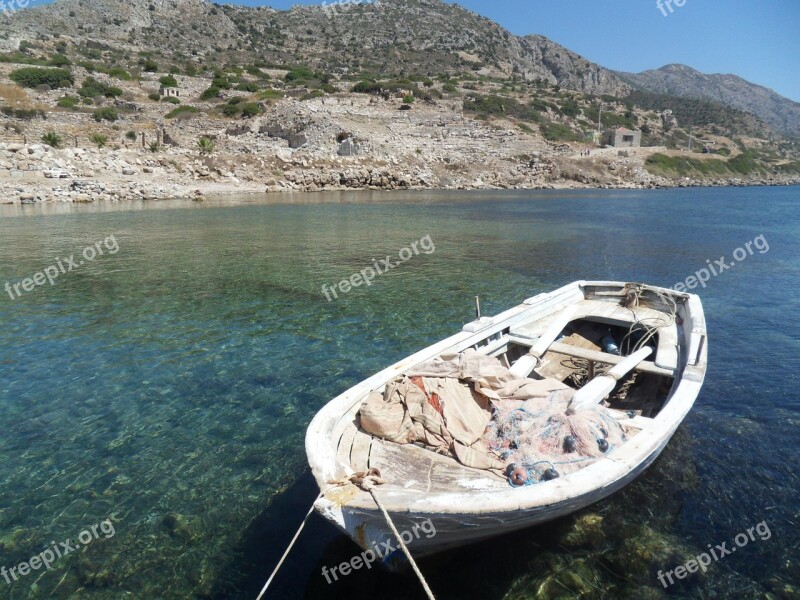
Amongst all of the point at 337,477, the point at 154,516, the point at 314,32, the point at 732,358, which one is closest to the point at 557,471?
the point at 337,477

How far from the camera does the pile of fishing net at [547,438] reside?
474 centimetres

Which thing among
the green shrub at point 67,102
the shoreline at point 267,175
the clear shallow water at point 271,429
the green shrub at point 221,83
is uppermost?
the green shrub at point 221,83

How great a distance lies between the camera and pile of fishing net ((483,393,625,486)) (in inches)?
187

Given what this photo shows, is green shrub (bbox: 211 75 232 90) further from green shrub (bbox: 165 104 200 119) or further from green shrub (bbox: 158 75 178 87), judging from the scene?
green shrub (bbox: 165 104 200 119)

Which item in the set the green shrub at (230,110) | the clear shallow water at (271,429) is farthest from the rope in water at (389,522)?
the green shrub at (230,110)

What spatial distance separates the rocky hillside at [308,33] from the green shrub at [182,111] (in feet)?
124

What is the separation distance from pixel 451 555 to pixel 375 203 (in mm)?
38378

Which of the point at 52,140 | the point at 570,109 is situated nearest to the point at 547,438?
the point at 52,140

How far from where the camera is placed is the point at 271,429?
7.02m

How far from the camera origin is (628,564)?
15.5 feet

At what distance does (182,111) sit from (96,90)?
11926mm

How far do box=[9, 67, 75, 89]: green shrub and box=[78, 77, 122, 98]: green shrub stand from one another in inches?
76.6

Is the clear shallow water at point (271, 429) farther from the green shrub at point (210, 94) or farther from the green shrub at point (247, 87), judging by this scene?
the green shrub at point (247, 87)

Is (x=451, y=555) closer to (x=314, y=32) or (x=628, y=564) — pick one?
(x=628, y=564)
